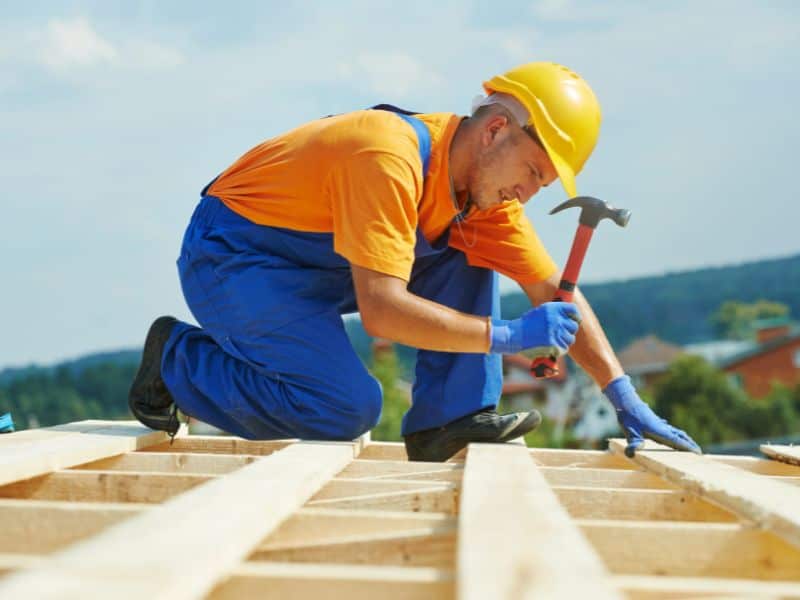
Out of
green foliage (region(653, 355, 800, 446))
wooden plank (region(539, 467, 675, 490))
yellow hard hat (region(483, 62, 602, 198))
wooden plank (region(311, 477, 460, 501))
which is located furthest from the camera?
green foliage (region(653, 355, 800, 446))

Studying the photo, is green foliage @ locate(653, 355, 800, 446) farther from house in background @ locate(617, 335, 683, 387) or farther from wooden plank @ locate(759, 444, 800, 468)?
wooden plank @ locate(759, 444, 800, 468)

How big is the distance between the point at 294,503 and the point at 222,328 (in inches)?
70.1

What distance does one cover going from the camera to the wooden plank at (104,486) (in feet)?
9.09

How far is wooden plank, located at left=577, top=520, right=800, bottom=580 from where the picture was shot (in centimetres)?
207

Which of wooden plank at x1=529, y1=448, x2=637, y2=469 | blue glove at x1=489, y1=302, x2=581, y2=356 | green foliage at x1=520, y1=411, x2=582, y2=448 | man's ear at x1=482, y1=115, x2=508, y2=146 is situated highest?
man's ear at x1=482, y1=115, x2=508, y2=146

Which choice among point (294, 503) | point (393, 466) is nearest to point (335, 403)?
point (393, 466)

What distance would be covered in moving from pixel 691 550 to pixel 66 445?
1980 mm

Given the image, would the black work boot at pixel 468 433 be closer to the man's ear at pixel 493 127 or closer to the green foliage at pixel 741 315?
the man's ear at pixel 493 127

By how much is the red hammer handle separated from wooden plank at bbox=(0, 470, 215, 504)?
4.88 ft

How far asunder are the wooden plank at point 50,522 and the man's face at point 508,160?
6.67ft

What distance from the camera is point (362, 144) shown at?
11.5 ft

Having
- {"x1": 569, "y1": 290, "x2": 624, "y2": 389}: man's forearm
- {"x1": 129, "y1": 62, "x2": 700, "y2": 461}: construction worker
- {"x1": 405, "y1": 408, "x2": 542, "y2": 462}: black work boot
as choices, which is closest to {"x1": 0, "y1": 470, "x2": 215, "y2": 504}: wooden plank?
{"x1": 129, "y1": 62, "x2": 700, "y2": 461}: construction worker

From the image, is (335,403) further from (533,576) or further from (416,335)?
(533,576)

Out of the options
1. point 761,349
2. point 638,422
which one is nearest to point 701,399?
point 761,349
